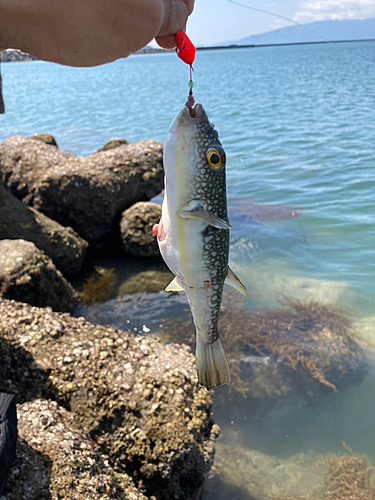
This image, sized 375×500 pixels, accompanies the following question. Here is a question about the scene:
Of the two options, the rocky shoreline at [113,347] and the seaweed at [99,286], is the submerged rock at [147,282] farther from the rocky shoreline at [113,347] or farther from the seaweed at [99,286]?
the seaweed at [99,286]

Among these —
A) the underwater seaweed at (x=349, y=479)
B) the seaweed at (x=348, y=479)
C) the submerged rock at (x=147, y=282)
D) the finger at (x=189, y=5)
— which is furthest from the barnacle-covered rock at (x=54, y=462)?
the submerged rock at (x=147, y=282)

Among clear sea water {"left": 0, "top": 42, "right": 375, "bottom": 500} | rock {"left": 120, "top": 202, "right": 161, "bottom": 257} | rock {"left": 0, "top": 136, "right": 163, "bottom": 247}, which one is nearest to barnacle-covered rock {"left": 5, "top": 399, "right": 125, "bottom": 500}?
clear sea water {"left": 0, "top": 42, "right": 375, "bottom": 500}

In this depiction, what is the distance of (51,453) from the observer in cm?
339

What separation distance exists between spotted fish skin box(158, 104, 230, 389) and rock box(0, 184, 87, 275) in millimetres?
5888

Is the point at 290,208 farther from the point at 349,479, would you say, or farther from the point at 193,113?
the point at 193,113

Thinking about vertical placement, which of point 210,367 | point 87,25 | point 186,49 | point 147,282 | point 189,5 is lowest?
point 147,282

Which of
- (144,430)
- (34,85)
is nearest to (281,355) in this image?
(144,430)

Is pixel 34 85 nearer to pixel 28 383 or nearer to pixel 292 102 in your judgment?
pixel 292 102

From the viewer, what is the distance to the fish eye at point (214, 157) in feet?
6.77

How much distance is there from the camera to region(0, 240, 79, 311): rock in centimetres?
596

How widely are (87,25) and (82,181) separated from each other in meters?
6.96

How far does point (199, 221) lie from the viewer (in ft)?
7.07

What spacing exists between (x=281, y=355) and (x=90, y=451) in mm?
3871

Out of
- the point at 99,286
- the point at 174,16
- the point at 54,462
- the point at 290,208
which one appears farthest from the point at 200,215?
the point at 290,208
